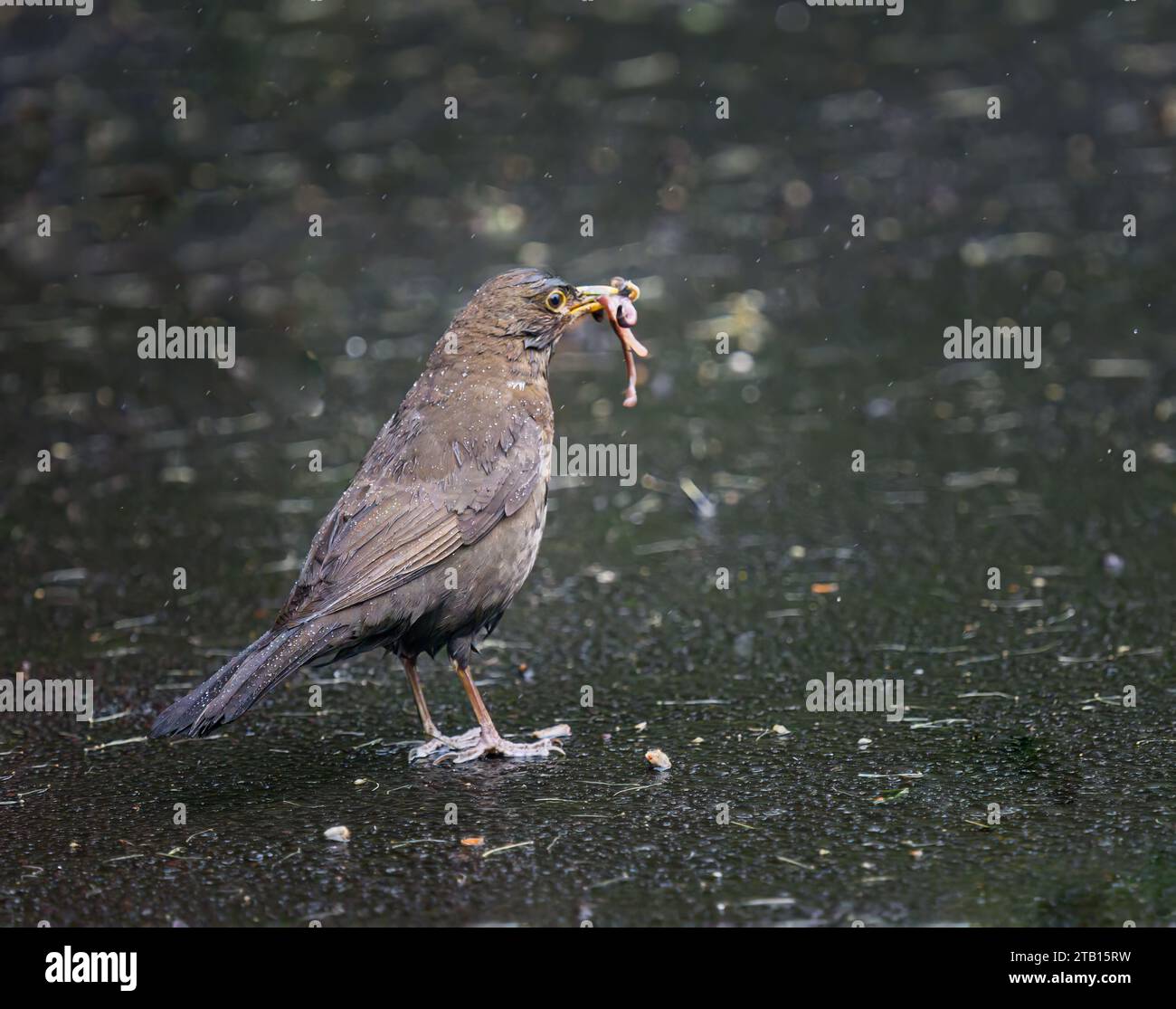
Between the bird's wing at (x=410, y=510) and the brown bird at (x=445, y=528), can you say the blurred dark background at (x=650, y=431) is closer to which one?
the brown bird at (x=445, y=528)

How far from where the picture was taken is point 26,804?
16.2 feet

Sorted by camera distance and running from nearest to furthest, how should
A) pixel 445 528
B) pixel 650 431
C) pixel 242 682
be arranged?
1. pixel 242 682
2. pixel 445 528
3. pixel 650 431

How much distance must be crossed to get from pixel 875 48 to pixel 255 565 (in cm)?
906

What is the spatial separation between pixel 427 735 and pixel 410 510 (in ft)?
2.51

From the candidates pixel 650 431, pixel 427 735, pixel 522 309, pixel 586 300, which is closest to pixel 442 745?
pixel 427 735

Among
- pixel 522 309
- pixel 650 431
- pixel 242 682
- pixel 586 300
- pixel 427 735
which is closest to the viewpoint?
pixel 242 682

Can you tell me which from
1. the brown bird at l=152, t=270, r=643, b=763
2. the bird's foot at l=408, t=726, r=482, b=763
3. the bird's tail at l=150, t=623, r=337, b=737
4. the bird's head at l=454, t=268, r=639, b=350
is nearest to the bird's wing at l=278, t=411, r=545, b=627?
the brown bird at l=152, t=270, r=643, b=763

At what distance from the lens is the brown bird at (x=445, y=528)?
16.4ft

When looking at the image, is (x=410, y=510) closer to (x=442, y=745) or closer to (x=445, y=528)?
(x=445, y=528)

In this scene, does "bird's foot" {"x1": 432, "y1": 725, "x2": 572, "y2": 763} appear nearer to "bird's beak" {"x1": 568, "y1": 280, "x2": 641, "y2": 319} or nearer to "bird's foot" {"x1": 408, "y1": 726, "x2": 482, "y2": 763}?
"bird's foot" {"x1": 408, "y1": 726, "x2": 482, "y2": 763}

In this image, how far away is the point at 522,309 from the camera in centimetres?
570

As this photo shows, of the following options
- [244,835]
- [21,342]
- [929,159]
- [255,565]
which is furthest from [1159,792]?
[929,159]

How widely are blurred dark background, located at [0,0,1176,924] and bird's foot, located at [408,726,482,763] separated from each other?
14cm
